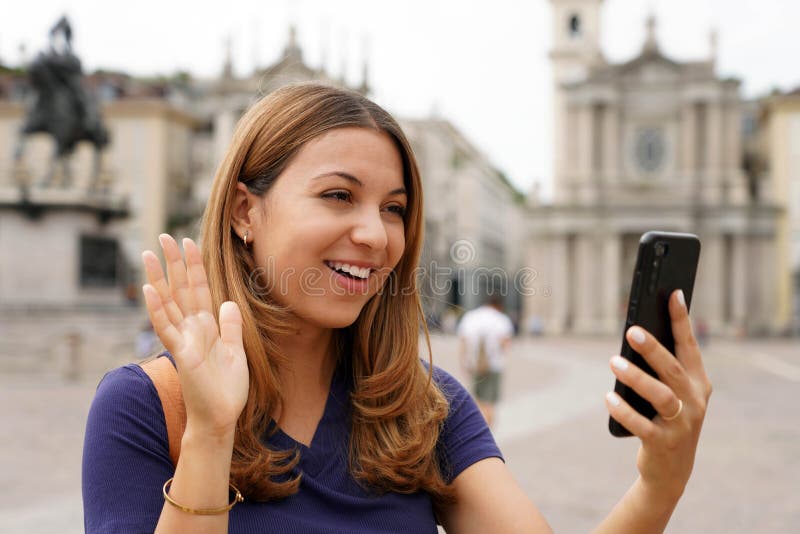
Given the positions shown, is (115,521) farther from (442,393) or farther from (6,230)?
(6,230)

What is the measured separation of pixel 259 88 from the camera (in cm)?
258

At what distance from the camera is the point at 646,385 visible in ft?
4.95

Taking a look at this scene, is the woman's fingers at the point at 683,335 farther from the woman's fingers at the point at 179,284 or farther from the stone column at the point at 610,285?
the stone column at the point at 610,285

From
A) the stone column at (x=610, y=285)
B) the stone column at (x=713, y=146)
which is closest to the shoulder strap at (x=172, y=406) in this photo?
the stone column at (x=610, y=285)

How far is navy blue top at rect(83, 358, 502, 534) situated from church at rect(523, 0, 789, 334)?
45.0 meters

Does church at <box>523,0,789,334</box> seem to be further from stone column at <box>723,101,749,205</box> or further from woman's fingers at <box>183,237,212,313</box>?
woman's fingers at <box>183,237,212,313</box>

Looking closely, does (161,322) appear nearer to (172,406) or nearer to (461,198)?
(172,406)

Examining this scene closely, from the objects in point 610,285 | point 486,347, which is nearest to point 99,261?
point 486,347

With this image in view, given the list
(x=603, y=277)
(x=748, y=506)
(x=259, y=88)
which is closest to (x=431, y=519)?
(x=259, y=88)

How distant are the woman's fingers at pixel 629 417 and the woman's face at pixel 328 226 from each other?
68cm

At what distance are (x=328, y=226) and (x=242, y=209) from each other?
25 centimetres

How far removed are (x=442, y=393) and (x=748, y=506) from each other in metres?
6.16

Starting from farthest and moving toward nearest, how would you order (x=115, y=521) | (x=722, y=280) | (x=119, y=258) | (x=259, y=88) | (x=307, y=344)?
(x=722, y=280) < (x=119, y=258) < (x=259, y=88) < (x=307, y=344) < (x=115, y=521)

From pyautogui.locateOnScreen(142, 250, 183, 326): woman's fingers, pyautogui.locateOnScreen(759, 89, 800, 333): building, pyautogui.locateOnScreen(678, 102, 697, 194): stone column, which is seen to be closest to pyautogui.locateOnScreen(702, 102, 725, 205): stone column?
pyautogui.locateOnScreen(678, 102, 697, 194): stone column
